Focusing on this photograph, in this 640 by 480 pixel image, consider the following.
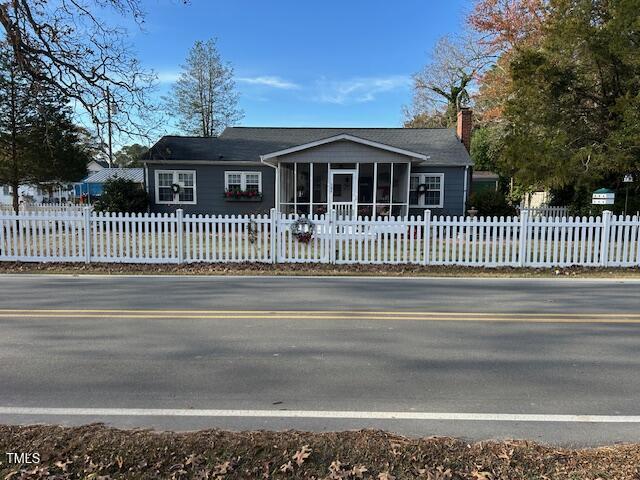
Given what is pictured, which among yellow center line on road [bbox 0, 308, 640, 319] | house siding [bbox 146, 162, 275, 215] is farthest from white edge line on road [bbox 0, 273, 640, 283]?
house siding [bbox 146, 162, 275, 215]

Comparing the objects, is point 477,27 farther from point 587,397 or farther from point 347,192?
point 587,397

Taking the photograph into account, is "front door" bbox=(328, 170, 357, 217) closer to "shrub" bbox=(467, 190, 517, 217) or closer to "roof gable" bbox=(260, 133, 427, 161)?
"roof gable" bbox=(260, 133, 427, 161)

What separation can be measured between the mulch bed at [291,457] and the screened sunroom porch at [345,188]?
1606cm

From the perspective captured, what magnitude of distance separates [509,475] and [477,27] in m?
33.6

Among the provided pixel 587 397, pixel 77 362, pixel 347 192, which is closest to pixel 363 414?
pixel 587 397

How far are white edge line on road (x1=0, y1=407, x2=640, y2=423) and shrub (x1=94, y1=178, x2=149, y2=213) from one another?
1856 cm

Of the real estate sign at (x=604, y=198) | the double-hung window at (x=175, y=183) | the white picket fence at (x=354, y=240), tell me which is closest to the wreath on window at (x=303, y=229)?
the white picket fence at (x=354, y=240)

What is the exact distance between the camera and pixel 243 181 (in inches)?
866

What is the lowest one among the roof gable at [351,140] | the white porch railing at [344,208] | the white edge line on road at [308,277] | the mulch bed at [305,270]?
the white edge line on road at [308,277]

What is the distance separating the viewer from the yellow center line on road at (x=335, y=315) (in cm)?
682

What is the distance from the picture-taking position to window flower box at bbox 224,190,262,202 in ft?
71.2

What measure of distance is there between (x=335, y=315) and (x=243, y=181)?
15940 mm

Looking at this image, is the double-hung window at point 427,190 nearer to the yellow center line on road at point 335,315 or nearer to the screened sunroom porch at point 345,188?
the screened sunroom porch at point 345,188

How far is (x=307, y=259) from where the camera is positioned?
12.0m
